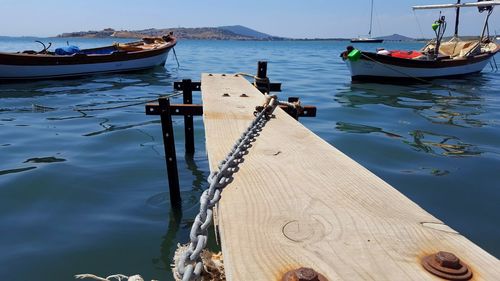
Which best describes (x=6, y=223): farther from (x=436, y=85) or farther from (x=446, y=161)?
(x=436, y=85)

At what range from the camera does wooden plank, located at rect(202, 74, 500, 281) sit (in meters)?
1.34

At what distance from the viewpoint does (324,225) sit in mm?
1609

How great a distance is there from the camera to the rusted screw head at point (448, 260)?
4.26ft

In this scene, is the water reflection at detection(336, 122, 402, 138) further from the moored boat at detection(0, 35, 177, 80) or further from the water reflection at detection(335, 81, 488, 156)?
the moored boat at detection(0, 35, 177, 80)

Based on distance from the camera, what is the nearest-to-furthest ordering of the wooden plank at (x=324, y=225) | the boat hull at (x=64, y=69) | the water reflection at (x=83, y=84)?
the wooden plank at (x=324, y=225)
the water reflection at (x=83, y=84)
the boat hull at (x=64, y=69)

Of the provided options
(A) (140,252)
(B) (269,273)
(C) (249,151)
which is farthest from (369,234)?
(A) (140,252)

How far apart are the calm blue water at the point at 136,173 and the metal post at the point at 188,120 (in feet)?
0.77

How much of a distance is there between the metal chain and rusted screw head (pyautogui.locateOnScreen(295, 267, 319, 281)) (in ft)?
1.04

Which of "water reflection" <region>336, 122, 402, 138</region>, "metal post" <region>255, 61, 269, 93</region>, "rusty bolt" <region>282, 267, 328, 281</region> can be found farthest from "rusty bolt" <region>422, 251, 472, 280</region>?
"water reflection" <region>336, 122, 402, 138</region>

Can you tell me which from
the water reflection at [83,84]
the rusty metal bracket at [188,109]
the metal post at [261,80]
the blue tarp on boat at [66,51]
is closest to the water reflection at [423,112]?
the metal post at [261,80]

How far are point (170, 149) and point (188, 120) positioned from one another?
186cm

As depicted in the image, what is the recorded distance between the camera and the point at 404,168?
6.53 meters

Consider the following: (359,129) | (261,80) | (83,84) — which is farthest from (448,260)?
(83,84)

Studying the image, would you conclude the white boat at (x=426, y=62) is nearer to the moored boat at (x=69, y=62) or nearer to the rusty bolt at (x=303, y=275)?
the moored boat at (x=69, y=62)
